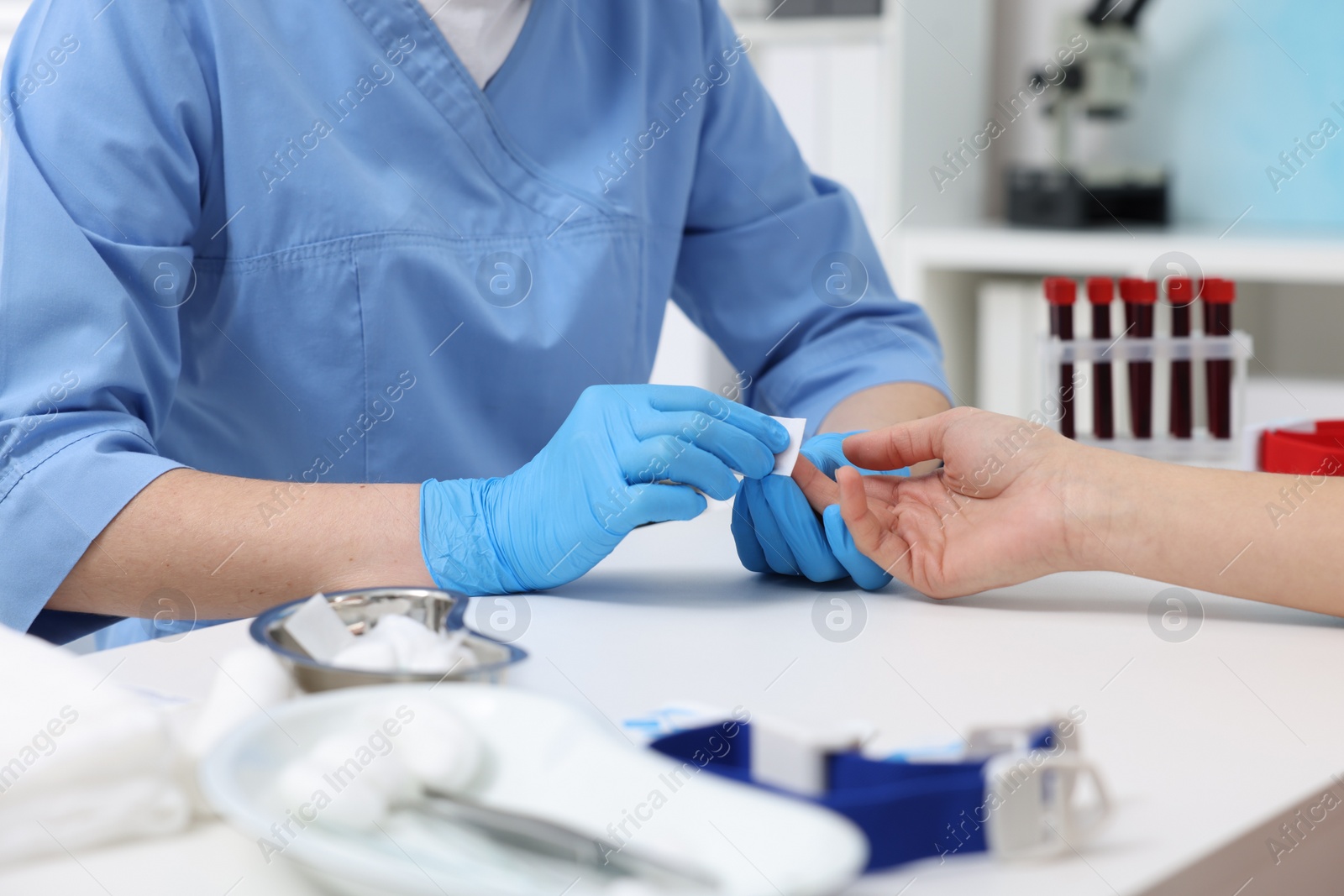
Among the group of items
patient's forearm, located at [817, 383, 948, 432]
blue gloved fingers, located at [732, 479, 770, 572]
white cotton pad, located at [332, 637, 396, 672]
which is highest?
white cotton pad, located at [332, 637, 396, 672]

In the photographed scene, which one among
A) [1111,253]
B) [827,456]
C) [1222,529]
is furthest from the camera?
[1111,253]

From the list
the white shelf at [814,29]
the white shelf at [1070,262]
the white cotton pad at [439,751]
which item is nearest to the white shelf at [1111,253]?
the white shelf at [1070,262]

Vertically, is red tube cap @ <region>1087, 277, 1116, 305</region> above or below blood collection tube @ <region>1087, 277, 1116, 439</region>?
above

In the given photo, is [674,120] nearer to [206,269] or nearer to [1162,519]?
[206,269]

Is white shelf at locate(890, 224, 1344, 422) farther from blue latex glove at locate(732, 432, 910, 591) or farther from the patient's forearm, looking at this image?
blue latex glove at locate(732, 432, 910, 591)

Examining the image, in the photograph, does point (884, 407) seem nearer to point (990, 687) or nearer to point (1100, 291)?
point (1100, 291)

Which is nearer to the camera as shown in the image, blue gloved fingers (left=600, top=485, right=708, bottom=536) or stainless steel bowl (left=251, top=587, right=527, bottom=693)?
stainless steel bowl (left=251, top=587, right=527, bottom=693)

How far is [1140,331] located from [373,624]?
2.73ft

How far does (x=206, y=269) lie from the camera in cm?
100

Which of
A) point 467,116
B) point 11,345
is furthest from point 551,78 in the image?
point 11,345

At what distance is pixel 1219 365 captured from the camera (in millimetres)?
1188

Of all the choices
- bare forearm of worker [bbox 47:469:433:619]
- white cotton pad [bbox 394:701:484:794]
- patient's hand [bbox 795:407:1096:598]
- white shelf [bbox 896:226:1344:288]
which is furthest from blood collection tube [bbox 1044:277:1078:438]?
white shelf [bbox 896:226:1344:288]

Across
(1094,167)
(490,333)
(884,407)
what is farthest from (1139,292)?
(1094,167)

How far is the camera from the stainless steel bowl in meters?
0.51
